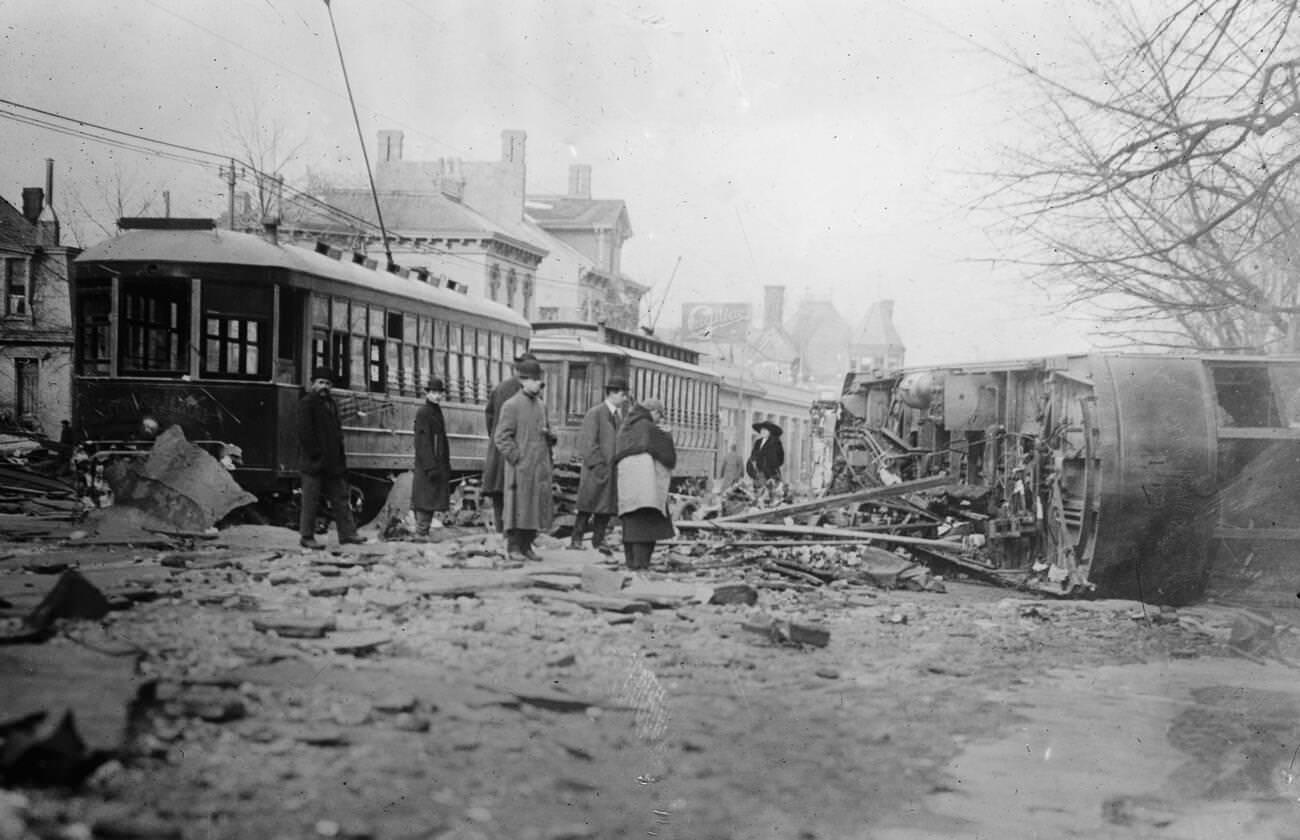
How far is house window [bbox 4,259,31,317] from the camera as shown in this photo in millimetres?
7703

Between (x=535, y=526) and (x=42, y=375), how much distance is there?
13.2 ft

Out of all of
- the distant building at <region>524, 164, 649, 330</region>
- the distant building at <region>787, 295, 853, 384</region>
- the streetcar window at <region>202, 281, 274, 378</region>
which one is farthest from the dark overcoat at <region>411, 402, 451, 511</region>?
the distant building at <region>787, 295, 853, 384</region>

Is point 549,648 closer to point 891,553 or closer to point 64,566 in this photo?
point 64,566

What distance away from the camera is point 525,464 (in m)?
10.2

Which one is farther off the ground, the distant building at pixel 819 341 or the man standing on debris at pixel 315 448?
the distant building at pixel 819 341

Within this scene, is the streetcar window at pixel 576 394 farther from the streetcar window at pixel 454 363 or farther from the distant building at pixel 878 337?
the distant building at pixel 878 337

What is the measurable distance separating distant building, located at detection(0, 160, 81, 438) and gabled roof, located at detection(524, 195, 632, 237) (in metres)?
4.59

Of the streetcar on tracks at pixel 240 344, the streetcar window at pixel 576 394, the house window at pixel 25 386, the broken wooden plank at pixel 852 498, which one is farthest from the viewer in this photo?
the streetcar window at pixel 576 394

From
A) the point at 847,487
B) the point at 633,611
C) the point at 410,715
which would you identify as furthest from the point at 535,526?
the point at 847,487

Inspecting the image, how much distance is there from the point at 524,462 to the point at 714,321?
30.8 m

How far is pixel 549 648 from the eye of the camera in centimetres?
639

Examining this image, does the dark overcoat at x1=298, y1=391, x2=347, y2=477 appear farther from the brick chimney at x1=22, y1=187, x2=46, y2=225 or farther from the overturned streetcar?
the overturned streetcar

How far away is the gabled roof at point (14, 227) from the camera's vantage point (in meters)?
6.11

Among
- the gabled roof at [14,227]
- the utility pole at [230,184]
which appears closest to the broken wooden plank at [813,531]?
the utility pole at [230,184]
